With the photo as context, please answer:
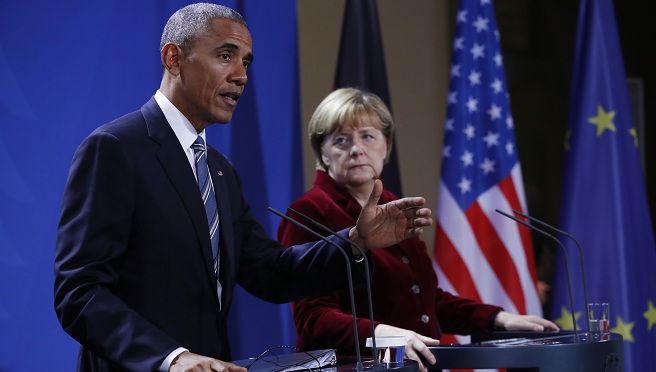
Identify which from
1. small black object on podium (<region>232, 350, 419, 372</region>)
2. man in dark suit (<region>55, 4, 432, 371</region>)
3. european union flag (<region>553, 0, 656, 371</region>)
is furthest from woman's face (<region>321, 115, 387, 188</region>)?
european union flag (<region>553, 0, 656, 371</region>)

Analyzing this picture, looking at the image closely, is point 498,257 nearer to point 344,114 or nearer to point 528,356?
point 344,114

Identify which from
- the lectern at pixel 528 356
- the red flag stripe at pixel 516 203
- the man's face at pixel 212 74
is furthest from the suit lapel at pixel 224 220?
the red flag stripe at pixel 516 203

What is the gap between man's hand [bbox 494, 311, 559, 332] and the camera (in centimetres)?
300

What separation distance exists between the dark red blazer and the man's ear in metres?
0.71

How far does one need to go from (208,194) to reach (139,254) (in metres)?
0.25

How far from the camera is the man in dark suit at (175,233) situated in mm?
1871

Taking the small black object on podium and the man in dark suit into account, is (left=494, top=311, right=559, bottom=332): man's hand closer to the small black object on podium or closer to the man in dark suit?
the man in dark suit

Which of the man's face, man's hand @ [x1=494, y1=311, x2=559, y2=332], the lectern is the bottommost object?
the lectern

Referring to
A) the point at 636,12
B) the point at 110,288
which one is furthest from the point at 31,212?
the point at 636,12

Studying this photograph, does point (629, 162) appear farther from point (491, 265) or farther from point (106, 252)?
point (106, 252)

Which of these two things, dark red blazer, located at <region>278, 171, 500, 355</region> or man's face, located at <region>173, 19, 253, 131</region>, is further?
dark red blazer, located at <region>278, 171, 500, 355</region>

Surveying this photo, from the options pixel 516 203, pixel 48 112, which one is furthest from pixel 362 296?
pixel 516 203

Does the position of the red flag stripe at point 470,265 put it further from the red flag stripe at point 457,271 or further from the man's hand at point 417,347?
the man's hand at point 417,347

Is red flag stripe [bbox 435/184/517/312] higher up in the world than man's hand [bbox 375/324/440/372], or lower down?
higher up
